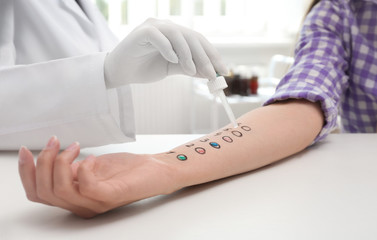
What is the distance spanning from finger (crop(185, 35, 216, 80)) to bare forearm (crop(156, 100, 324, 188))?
11 cm

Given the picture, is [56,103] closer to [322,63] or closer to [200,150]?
[200,150]

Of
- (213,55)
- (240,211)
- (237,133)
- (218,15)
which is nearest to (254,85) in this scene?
(218,15)

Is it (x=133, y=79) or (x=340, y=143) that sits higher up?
(x=133, y=79)

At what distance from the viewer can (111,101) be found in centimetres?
84

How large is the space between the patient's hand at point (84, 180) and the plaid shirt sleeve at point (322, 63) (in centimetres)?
45

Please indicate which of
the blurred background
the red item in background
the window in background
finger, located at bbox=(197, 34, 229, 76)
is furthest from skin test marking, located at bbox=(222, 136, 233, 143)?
the window in background

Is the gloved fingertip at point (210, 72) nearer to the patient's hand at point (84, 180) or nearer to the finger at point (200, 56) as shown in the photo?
the finger at point (200, 56)

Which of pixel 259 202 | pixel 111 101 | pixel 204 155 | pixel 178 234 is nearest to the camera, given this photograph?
pixel 178 234

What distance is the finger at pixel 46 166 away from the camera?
0.49m

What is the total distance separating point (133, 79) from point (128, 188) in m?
0.28

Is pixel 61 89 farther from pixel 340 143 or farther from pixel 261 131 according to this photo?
pixel 340 143

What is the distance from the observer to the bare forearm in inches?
26.5

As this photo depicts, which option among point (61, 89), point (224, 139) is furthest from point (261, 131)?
point (61, 89)

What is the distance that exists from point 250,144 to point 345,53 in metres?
0.48
